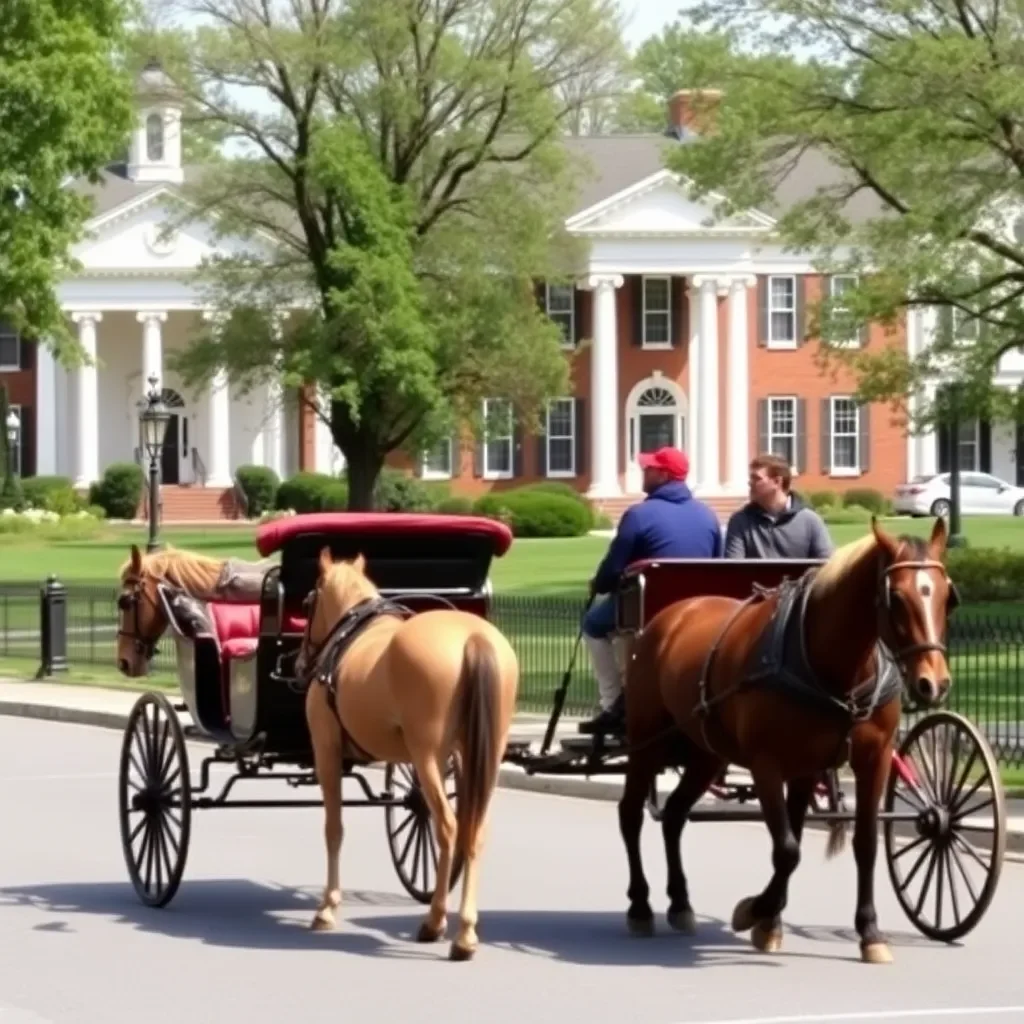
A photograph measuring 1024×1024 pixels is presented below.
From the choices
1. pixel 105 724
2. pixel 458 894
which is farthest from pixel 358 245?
pixel 458 894

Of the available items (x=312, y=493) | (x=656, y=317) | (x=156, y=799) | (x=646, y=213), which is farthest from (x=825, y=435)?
(x=156, y=799)

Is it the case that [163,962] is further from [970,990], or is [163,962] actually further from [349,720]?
[970,990]

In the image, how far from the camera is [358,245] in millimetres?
56656

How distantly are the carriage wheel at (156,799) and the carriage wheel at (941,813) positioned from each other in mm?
3309

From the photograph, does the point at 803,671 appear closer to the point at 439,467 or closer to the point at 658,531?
the point at 658,531

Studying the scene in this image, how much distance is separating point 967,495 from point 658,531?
217 ft

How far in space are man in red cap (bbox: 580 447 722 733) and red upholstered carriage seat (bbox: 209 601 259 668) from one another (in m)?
1.98

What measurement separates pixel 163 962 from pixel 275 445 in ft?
235

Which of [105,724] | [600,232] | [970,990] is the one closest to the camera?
[970,990]

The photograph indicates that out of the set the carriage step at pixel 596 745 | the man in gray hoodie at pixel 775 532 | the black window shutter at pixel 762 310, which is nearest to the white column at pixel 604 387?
the black window shutter at pixel 762 310

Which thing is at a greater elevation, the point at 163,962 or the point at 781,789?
the point at 781,789

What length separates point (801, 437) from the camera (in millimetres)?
81750

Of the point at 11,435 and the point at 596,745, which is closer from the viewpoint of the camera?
the point at 596,745

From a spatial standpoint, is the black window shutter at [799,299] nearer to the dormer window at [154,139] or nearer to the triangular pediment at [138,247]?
the triangular pediment at [138,247]
